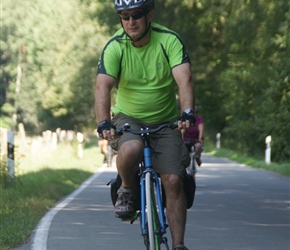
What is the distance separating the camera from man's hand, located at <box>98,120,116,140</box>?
753cm

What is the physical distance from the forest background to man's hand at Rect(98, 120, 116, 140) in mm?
9071

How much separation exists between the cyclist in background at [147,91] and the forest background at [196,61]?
28.3ft

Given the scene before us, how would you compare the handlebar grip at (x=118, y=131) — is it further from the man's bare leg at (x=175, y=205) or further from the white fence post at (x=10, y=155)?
the white fence post at (x=10, y=155)

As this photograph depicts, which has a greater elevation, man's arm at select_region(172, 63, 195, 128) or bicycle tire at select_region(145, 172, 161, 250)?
man's arm at select_region(172, 63, 195, 128)

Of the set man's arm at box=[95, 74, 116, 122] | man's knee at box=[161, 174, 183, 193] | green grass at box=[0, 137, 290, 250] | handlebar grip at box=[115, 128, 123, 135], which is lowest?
green grass at box=[0, 137, 290, 250]

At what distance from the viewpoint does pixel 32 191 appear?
677 inches

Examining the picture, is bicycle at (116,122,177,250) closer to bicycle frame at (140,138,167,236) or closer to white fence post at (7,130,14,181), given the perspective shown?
bicycle frame at (140,138,167,236)

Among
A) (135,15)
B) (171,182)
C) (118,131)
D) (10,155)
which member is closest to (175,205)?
(171,182)

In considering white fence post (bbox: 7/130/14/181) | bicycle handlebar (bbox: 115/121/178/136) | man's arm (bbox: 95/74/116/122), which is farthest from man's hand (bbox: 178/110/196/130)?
white fence post (bbox: 7/130/14/181)

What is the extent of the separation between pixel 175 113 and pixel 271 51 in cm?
1241

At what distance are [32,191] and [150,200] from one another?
9829 millimetres

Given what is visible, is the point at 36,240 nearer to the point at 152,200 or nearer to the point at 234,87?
the point at 152,200

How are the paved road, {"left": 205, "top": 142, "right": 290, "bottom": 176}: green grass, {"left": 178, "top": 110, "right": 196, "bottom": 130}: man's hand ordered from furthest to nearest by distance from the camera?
1. {"left": 205, "top": 142, "right": 290, "bottom": 176}: green grass
2. the paved road
3. {"left": 178, "top": 110, "right": 196, "bottom": 130}: man's hand

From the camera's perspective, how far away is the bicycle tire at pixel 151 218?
7438 millimetres
